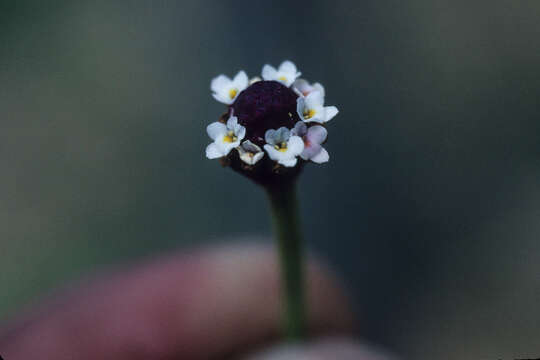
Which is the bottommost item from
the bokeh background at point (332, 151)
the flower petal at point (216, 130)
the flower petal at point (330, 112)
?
the flower petal at point (216, 130)

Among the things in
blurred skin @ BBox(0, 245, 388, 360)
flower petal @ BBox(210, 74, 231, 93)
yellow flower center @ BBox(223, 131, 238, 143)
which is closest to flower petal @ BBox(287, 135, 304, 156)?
yellow flower center @ BBox(223, 131, 238, 143)

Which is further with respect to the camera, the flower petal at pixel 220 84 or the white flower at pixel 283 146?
the flower petal at pixel 220 84

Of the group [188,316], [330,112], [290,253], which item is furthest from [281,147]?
[188,316]

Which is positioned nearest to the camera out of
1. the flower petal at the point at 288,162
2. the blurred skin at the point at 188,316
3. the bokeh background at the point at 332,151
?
the flower petal at the point at 288,162

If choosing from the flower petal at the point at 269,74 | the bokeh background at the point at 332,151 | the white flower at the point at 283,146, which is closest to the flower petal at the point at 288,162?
the white flower at the point at 283,146

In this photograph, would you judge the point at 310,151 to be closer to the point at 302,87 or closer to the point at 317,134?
the point at 317,134

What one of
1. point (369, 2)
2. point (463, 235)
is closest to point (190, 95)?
point (369, 2)

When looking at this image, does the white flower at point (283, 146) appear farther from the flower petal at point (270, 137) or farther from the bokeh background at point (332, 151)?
the bokeh background at point (332, 151)

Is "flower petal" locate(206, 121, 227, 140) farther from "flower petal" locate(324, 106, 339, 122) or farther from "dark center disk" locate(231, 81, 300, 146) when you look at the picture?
"flower petal" locate(324, 106, 339, 122)

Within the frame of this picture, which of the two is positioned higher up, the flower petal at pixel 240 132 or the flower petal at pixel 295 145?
the flower petal at pixel 240 132
